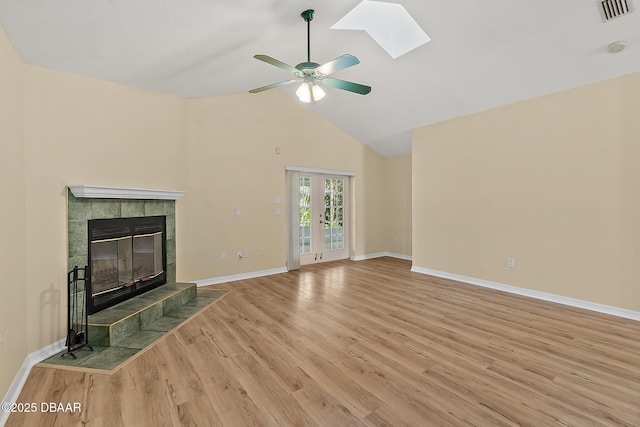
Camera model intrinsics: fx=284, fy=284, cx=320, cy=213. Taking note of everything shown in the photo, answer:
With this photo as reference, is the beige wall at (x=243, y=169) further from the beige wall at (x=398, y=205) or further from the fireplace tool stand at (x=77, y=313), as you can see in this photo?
the beige wall at (x=398, y=205)

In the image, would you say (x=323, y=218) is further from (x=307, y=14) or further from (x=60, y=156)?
(x=60, y=156)

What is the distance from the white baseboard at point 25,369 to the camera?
1.86m

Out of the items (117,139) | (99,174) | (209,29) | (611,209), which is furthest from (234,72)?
(611,209)

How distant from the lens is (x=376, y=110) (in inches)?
202

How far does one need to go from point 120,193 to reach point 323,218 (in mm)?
3907

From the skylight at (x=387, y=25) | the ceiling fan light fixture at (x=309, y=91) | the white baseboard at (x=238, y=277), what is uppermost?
the skylight at (x=387, y=25)

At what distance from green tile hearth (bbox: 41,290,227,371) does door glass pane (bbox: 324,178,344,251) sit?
3.21 metres

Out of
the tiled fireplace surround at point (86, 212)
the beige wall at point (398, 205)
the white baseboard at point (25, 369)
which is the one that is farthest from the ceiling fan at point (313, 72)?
the beige wall at point (398, 205)

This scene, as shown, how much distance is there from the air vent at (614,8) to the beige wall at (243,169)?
13.9 ft

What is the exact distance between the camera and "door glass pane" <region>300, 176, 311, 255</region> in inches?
233

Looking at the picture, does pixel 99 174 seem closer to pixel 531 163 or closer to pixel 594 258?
pixel 531 163

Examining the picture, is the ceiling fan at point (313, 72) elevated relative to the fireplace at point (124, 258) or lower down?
elevated

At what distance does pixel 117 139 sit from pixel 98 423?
273 centimetres

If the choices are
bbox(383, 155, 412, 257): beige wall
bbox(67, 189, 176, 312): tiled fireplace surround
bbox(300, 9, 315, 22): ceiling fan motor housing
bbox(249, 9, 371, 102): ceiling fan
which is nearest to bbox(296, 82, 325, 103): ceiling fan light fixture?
bbox(249, 9, 371, 102): ceiling fan
